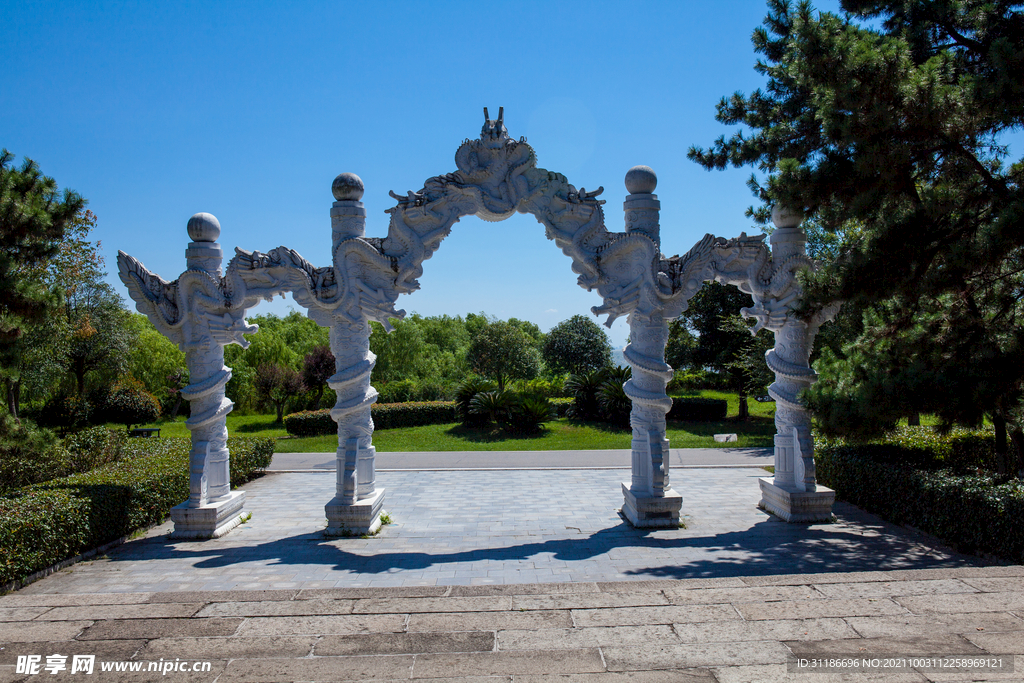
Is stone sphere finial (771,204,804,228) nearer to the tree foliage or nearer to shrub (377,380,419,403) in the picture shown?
the tree foliage

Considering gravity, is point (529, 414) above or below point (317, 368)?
below

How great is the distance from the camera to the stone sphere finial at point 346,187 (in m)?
7.09

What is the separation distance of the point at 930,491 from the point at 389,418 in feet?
43.8

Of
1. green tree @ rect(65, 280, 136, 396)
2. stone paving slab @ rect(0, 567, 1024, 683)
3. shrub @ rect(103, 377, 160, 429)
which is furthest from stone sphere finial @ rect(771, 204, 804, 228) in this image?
green tree @ rect(65, 280, 136, 396)

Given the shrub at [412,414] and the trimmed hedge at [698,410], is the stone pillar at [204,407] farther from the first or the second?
the trimmed hedge at [698,410]

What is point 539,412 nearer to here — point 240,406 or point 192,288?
point 192,288

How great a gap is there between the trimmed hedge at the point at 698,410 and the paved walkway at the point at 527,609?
474 inches

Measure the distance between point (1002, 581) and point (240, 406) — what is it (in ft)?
95.6

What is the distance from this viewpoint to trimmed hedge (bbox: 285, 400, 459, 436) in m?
17.1

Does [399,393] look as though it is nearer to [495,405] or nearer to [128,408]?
[495,405]

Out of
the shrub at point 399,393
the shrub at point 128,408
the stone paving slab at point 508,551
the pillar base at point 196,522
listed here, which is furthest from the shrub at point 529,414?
the shrub at point 128,408

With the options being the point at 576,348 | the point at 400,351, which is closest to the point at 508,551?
the point at 576,348

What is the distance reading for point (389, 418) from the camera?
1733 centimetres

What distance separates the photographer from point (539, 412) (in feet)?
52.2
